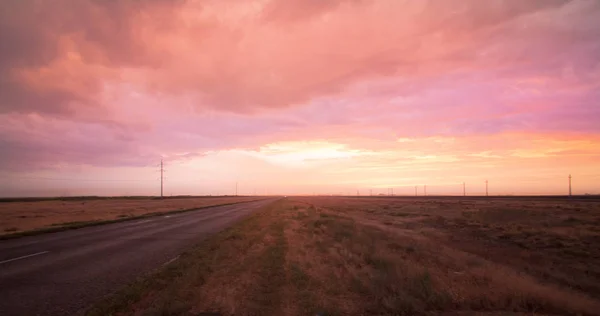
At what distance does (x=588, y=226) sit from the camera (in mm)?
24531

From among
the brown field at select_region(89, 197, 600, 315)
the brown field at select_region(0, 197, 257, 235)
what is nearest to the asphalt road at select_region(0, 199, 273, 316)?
the brown field at select_region(89, 197, 600, 315)

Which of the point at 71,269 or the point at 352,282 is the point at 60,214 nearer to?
the point at 71,269

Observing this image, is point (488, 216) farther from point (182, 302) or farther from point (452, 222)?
point (182, 302)

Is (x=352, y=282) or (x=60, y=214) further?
(x=60, y=214)

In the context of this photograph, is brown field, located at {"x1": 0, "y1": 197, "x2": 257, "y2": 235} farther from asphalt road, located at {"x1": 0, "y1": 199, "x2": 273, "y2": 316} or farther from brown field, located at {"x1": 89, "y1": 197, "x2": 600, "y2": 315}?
brown field, located at {"x1": 89, "y1": 197, "x2": 600, "y2": 315}

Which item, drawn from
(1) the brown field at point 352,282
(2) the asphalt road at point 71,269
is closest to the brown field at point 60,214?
(2) the asphalt road at point 71,269

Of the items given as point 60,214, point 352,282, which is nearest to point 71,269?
point 352,282

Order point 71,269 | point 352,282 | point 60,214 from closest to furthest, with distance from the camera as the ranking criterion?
point 352,282 < point 71,269 < point 60,214

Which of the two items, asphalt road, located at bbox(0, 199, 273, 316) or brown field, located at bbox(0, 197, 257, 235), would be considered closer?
asphalt road, located at bbox(0, 199, 273, 316)

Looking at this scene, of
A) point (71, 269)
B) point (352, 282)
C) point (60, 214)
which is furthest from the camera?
point (60, 214)

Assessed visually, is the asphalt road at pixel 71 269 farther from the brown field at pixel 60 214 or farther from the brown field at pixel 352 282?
the brown field at pixel 60 214

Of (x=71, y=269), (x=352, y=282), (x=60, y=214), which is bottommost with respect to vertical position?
(x=60, y=214)

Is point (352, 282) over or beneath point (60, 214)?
over

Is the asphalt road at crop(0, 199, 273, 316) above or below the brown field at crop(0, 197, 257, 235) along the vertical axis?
above
